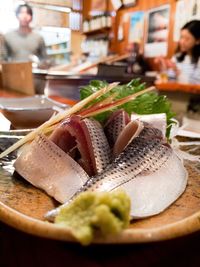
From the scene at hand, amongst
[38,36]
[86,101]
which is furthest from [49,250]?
[38,36]

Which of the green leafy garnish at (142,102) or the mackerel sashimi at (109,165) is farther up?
the green leafy garnish at (142,102)

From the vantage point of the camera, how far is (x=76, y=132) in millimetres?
1016

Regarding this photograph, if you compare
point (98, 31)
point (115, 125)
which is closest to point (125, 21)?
point (98, 31)

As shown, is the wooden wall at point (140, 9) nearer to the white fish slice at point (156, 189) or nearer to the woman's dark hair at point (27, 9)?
the woman's dark hair at point (27, 9)

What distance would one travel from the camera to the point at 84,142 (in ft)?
3.31

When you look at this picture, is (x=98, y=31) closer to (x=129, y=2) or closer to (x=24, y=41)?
(x=129, y=2)

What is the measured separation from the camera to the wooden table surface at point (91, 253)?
68 centimetres

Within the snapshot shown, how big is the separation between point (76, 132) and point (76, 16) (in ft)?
27.4

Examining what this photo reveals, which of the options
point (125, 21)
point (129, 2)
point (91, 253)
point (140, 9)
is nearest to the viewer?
point (91, 253)

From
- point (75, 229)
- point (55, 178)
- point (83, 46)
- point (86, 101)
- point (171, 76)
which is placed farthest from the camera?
point (83, 46)

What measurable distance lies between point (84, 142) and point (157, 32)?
5542mm

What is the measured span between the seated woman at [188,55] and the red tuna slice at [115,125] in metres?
3.61

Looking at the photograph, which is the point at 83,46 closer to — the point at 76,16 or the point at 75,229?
the point at 76,16

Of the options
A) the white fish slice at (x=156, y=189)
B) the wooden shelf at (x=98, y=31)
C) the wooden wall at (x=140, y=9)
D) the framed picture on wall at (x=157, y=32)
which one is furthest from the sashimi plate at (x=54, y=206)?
the wooden shelf at (x=98, y=31)
